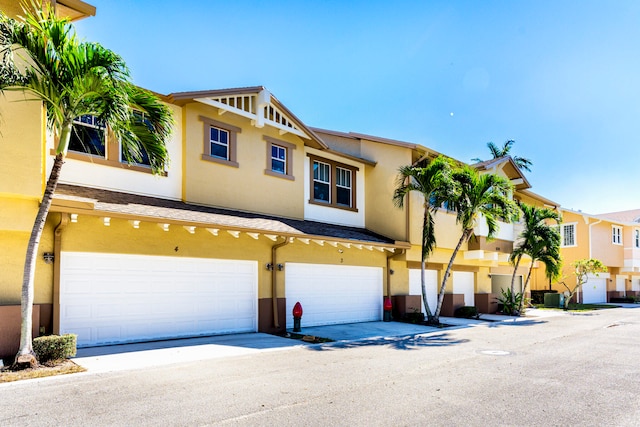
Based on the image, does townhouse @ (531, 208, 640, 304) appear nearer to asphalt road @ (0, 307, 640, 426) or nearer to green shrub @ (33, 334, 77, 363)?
asphalt road @ (0, 307, 640, 426)

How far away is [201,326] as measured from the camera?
13109mm

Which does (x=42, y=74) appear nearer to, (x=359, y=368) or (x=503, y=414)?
(x=359, y=368)

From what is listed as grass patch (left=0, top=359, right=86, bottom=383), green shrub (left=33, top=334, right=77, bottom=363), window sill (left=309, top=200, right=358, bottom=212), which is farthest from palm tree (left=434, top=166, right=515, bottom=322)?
grass patch (left=0, top=359, right=86, bottom=383)

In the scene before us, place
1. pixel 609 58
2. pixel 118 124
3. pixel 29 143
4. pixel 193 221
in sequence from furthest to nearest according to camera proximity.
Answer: pixel 609 58 → pixel 193 221 → pixel 29 143 → pixel 118 124

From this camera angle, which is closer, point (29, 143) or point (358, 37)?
point (29, 143)

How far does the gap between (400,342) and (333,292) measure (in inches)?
171

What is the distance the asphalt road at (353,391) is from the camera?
20.1ft

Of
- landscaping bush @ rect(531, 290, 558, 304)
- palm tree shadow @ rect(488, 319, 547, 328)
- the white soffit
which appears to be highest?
the white soffit

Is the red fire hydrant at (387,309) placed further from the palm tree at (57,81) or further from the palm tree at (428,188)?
the palm tree at (57,81)

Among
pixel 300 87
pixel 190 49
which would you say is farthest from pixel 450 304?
pixel 190 49

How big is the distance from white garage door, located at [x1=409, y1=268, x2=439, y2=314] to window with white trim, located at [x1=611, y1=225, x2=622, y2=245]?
25.6 m

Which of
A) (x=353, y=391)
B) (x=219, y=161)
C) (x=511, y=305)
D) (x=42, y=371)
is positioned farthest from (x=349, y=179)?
(x=42, y=371)

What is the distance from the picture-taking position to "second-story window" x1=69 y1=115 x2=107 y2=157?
12.0 meters

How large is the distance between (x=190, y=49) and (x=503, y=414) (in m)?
12.5
